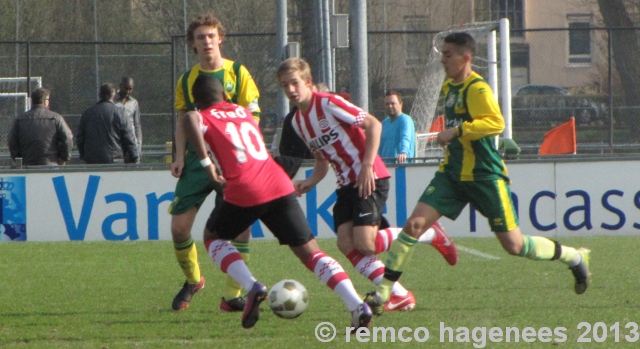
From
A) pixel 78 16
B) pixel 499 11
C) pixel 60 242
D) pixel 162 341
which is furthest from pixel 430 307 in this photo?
pixel 499 11

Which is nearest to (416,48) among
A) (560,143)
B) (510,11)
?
(560,143)

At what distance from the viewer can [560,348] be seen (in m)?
5.12

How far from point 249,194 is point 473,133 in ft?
4.79

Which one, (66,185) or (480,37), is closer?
(66,185)

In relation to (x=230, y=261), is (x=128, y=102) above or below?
above

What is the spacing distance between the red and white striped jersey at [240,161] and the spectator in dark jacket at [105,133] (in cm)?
707

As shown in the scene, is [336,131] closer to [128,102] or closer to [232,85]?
[232,85]

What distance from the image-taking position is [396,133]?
36.8 ft

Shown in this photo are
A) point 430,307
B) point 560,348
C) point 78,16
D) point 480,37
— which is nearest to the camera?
point 560,348

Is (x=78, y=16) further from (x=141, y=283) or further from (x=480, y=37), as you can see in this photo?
(x=141, y=283)

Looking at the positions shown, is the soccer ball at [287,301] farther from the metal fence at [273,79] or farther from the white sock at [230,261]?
the metal fence at [273,79]

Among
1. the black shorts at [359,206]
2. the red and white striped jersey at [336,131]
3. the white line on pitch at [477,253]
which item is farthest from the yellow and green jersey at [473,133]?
the white line on pitch at [477,253]

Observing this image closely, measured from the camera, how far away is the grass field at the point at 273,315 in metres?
5.45

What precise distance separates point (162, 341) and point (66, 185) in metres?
6.17
